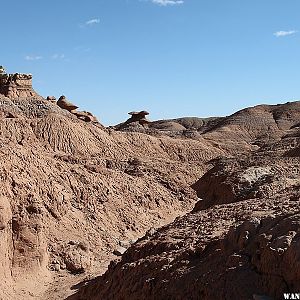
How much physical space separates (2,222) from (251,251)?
24.9 ft

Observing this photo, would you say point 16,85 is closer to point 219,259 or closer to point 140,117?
point 140,117

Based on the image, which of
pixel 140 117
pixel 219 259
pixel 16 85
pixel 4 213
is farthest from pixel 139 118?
pixel 219 259

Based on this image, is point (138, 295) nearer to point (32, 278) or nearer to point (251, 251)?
point (251, 251)

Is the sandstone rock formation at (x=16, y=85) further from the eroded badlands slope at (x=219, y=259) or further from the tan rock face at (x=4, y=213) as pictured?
the eroded badlands slope at (x=219, y=259)

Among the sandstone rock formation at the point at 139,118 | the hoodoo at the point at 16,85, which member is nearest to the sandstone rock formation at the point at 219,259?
the hoodoo at the point at 16,85

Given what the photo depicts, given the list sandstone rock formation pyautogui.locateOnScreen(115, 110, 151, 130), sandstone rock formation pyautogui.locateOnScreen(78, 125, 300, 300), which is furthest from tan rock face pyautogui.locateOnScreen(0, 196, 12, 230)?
sandstone rock formation pyautogui.locateOnScreen(115, 110, 151, 130)

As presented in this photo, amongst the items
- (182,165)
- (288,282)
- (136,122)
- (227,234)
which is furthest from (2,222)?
(136,122)

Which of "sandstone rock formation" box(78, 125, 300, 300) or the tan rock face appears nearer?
"sandstone rock formation" box(78, 125, 300, 300)

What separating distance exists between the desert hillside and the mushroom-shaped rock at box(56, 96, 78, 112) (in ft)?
28.7

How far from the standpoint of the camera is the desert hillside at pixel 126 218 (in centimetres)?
722

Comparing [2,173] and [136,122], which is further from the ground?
[136,122]

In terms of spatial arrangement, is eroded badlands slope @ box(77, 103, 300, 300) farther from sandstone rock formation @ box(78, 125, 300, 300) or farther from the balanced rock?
the balanced rock

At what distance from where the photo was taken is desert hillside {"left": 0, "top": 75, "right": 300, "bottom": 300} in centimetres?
722

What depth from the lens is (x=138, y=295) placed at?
7605 millimetres
